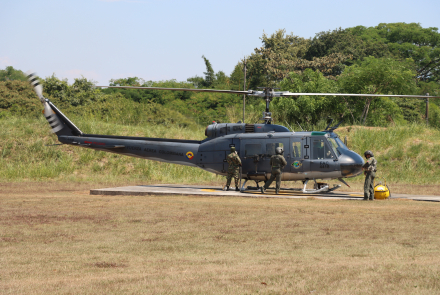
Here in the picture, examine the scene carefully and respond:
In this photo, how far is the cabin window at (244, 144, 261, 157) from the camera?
1620 centimetres

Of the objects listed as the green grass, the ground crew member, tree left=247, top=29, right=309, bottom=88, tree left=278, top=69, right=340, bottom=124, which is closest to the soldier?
the ground crew member

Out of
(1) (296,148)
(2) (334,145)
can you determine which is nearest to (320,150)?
(2) (334,145)

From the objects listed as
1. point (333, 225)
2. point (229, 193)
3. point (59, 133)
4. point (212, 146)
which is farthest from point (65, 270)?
point (59, 133)

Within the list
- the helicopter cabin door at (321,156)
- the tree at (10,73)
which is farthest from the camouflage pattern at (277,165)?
the tree at (10,73)

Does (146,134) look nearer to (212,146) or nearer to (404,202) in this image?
(212,146)

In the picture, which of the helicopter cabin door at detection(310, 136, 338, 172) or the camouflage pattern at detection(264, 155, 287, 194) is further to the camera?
the helicopter cabin door at detection(310, 136, 338, 172)

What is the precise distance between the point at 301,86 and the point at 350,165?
23553 millimetres

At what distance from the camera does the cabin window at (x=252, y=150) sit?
16203 mm

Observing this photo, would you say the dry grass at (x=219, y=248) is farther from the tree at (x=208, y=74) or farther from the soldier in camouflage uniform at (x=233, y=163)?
the tree at (x=208, y=74)

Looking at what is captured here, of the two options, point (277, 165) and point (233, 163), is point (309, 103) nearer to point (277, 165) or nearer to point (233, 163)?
point (233, 163)

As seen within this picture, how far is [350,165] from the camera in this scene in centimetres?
1540

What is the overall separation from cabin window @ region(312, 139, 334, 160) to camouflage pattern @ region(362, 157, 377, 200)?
5.58ft

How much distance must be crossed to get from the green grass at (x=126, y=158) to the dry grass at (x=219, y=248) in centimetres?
1156

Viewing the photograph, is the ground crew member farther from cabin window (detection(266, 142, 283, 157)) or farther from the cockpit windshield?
cabin window (detection(266, 142, 283, 157))
